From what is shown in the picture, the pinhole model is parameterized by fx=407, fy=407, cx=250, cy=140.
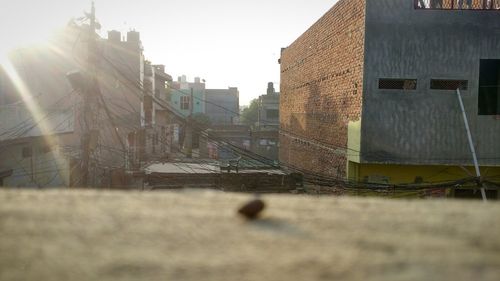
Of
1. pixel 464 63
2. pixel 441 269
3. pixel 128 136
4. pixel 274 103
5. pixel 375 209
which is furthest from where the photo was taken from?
pixel 274 103

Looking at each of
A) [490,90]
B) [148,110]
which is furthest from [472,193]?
[148,110]

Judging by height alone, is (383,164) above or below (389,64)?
below

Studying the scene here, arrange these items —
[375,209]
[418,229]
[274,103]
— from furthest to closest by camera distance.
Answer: [274,103] → [375,209] → [418,229]

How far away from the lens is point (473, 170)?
12.0 m

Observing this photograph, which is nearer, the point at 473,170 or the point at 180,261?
the point at 180,261

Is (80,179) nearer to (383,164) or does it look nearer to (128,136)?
(383,164)

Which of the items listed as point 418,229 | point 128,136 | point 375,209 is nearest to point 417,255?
point 418,229

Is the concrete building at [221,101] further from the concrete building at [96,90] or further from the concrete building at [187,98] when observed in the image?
the concrete building at [96,90]

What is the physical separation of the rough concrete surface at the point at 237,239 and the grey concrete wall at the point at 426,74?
10.5m

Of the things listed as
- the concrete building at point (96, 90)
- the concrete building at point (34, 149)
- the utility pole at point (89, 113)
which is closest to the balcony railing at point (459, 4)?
the concrete building at point (96, 90)

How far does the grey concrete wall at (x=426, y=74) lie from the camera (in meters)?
11.4

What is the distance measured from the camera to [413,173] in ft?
40.2

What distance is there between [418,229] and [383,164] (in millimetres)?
11421

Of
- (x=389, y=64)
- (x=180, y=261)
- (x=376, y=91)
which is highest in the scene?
(x=389, y=64)
